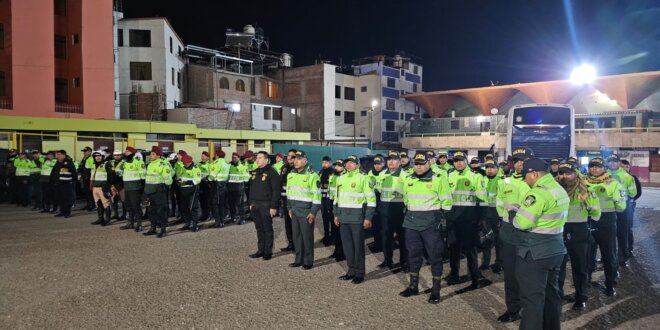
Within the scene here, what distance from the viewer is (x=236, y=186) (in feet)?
37.2

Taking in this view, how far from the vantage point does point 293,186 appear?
7.22 metres

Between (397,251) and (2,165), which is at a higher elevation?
(2,165)

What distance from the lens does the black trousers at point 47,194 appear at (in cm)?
1298

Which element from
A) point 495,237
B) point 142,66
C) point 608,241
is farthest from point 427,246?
point 142,66

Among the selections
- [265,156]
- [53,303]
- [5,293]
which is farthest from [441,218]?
[5,293]

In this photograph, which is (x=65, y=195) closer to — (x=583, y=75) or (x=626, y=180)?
(x=626, y=180)

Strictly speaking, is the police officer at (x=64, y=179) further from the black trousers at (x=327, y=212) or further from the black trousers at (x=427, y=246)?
the black trousers at (x=427, y=246)

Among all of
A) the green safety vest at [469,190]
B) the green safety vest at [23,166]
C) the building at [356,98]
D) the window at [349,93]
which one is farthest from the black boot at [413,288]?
the window at [349,93]

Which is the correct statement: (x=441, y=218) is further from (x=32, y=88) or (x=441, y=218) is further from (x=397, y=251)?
(x=32, y=88)

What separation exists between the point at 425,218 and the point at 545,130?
14.6 m

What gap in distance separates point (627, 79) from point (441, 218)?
1776 inches

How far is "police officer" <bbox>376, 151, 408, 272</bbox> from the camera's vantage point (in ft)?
23.7

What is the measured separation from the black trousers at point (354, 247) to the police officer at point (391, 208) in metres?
0.95

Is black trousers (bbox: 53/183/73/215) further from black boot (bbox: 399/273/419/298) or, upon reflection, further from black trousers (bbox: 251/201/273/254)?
black boot (bbox: 399/273/419/298)
